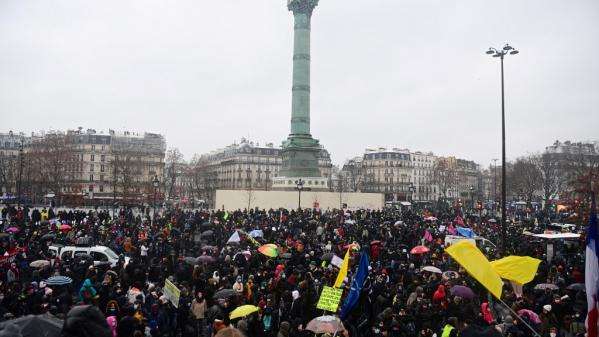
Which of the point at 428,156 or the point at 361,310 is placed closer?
the point at 361,310

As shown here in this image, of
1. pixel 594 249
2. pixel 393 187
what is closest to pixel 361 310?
pixel 594 249

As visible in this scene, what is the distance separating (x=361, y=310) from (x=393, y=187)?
328 ft

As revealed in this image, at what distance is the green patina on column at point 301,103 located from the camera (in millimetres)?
47750

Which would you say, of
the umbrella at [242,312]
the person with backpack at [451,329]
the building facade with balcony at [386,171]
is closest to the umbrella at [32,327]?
the umbrella at [242,312]

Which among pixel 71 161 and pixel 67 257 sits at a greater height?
pixel 71 161

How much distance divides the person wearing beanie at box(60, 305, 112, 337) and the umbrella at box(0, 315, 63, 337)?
28 cm

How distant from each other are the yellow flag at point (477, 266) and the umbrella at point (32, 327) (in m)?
5.62

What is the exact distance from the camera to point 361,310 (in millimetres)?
9984

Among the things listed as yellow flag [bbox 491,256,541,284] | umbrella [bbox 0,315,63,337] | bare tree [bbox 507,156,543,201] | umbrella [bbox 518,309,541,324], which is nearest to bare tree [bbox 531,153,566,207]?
bare tree [bbox 507,156,543,201]

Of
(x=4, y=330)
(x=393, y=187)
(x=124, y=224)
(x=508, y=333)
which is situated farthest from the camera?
(x=393, y=187)

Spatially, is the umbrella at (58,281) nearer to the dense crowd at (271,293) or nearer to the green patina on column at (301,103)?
the dense crowd at (271,293)

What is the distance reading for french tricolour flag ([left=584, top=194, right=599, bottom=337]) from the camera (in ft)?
18.6

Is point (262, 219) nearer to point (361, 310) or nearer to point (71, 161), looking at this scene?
point (361, 310)

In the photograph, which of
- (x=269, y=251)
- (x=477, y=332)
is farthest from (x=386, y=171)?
(x=477, y=332)
